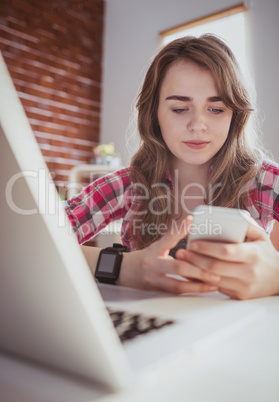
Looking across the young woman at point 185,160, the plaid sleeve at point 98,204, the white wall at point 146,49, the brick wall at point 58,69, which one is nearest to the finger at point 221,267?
the young woman at point 185,160

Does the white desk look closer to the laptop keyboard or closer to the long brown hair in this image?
the laptop keyboard

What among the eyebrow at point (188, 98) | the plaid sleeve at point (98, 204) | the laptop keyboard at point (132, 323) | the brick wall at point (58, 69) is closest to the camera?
the laptop keyboard at point (132, 323)

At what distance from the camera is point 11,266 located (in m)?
0.25

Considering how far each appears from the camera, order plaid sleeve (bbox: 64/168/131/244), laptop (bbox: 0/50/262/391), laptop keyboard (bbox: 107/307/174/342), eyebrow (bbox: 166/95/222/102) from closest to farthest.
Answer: laptop (bbox: 0/50/262/391) → laptop keyboard (bbox: 107/307/174/342) → eyebrow (bbox: 166/95/222/102) → plaid sleeve (bbox: 64/168/131/244)

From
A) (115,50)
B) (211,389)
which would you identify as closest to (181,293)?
(211,389)

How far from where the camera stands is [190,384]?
0.26 m

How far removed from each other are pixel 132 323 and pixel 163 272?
24 centimetres

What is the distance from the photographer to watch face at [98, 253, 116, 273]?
27.5 inches

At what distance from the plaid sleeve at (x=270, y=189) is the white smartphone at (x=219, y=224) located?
0.66 m

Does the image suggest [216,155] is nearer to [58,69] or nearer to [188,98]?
[188,98]

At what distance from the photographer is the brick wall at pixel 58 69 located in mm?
3406

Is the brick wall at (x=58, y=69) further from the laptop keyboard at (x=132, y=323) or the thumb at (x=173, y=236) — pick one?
the laptop keyboard at (x=132, y=323)

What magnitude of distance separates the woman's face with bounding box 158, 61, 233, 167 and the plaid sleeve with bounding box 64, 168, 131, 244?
0.86 feet

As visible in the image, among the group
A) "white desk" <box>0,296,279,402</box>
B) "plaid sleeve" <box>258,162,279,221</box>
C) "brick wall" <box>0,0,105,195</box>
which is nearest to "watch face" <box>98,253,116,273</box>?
"white desk" <box>0,296,279,402</box>
